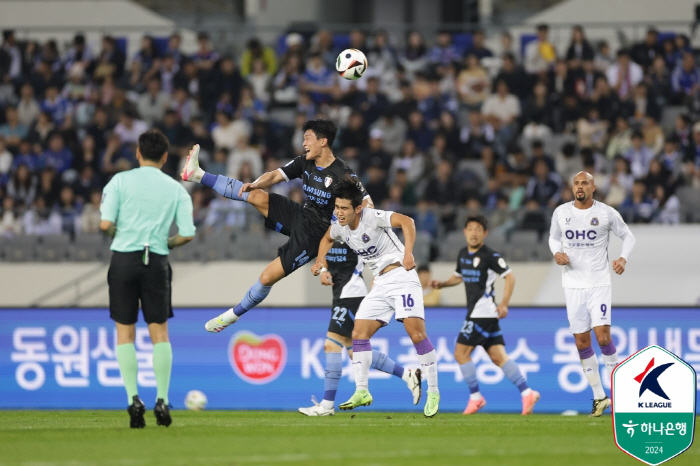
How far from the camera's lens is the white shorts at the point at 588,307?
10.4 meters

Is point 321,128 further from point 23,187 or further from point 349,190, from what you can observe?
point 23,187

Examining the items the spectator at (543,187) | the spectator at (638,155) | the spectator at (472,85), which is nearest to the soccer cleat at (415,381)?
the spectator at (543,187)

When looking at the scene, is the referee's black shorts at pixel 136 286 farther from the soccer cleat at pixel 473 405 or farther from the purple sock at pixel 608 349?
the soccer cleat at pixel 473 405

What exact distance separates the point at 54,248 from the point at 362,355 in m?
7.47

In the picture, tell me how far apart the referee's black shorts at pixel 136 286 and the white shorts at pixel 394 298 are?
2312mm

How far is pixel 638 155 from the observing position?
55.9ft

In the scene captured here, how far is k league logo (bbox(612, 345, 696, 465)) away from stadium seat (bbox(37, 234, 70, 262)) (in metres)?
11.2

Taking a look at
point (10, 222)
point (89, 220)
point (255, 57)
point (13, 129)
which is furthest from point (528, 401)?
point (13, 129)

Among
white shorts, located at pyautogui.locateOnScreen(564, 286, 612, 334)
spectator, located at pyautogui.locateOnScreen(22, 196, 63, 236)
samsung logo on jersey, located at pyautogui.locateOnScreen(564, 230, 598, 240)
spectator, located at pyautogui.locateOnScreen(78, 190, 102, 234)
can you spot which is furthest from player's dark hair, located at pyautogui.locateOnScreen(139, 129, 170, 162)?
spectator, located at pyautogui.locateOnScreen(22, 196, 63, 236)

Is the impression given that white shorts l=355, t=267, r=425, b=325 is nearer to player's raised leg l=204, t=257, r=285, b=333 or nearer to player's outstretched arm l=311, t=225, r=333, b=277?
player's outstretched arm l=311, t=225, r=333, b=277

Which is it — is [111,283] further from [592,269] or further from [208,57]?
[208,57]

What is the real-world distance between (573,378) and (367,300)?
455 centimetres

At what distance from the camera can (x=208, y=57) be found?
20.6m

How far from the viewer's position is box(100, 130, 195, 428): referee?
768cm
